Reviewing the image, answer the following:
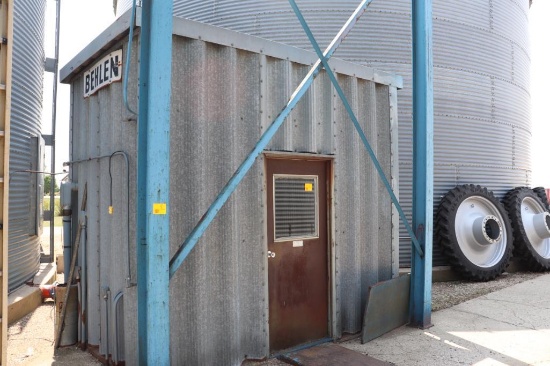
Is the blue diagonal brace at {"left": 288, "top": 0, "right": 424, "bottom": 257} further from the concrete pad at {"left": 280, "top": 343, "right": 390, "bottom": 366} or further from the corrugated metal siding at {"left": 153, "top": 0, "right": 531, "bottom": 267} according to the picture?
the corrugated metal siding at {"left": 153, "top": 0, "right": 531, "bottom": 267}

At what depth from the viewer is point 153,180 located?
363cm

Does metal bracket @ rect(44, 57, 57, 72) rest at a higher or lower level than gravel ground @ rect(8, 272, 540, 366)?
higher

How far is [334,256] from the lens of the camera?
5.64 m

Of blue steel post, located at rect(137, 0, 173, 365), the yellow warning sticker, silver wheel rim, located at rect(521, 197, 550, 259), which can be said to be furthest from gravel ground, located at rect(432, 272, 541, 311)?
the yellow warning sticker

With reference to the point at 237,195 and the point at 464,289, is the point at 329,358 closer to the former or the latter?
the point at 237,195

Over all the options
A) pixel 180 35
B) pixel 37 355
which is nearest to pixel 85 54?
pixel 180 35

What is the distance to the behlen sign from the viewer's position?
4746 mm

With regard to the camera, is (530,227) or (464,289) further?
(530,227)

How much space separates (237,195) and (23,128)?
201 inches

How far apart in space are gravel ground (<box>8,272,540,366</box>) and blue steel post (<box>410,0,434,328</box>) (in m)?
1.01

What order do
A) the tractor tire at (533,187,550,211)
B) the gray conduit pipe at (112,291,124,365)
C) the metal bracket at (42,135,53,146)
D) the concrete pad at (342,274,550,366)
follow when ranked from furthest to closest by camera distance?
the tractor tire at (533,187,550,211) → the metal bracket at (42,135,53,146) → the concrete pad at (342,274,550,366) → the gray conduit pipe at (112,291,124,365)

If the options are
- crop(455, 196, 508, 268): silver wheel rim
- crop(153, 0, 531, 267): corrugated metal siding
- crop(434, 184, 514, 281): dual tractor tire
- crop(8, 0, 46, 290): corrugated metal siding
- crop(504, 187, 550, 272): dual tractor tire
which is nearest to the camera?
crop(8, 0, 46, 290): corrugated metal siding

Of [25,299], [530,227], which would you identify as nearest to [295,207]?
[25,299]

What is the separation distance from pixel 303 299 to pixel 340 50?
5.57 m
